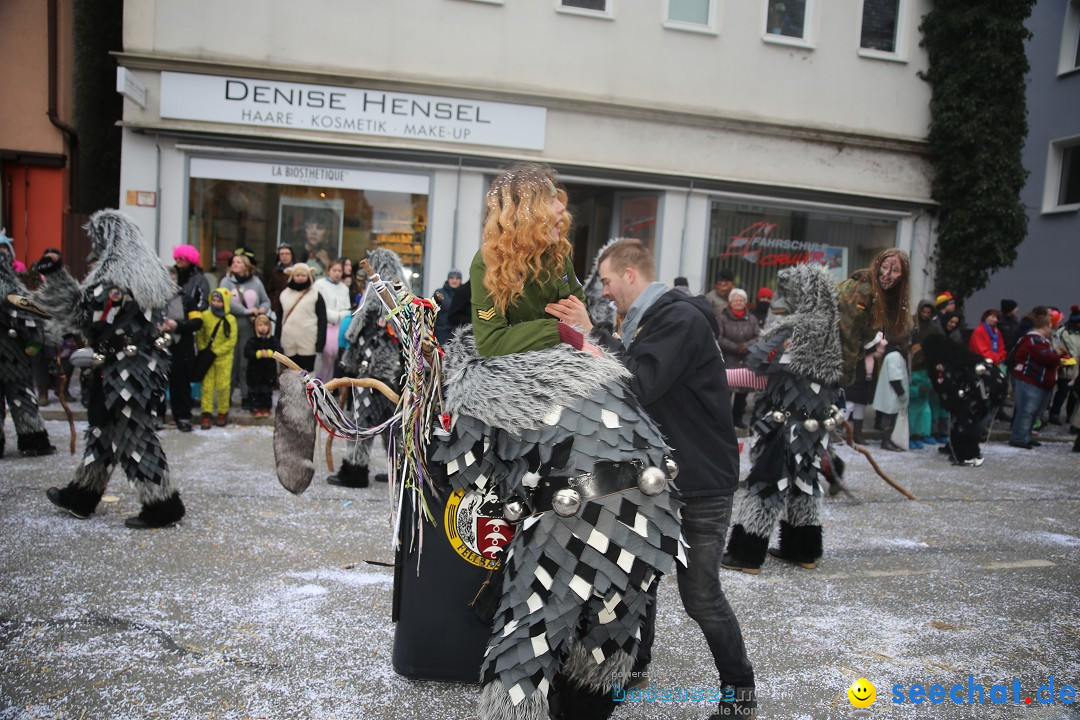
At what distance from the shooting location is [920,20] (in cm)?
1339

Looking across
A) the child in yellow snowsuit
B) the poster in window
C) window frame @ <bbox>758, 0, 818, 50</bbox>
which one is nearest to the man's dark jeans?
the child in yellow snowsuit

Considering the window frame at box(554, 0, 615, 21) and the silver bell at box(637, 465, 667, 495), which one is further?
the window frame at box(554, 0, 615, 21)

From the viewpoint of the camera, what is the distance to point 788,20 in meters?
12.9

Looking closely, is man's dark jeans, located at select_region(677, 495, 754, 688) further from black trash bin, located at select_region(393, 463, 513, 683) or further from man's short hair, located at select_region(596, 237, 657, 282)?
man's short hair, located at select_region(596, 237, 657, 282)

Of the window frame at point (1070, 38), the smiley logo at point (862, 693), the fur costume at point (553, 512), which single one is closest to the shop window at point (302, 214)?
the smiley logo at point (862, 693)

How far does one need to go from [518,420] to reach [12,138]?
1449 cm

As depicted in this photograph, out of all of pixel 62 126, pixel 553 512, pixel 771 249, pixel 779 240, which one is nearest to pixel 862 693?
pixel 553 512

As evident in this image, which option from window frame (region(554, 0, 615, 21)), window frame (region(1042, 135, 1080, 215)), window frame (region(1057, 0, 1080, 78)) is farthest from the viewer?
window frame (region(1042, 135, 1080, 215))

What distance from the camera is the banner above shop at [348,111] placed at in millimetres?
10953

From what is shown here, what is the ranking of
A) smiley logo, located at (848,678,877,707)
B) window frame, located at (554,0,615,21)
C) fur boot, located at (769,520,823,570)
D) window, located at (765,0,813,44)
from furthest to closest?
window, located at (765,0,813,44) → window frame, located at (554,0,615,21) → fur boot, located at (769,520,823,570) → smiley logo, located at (848,678,877,707)

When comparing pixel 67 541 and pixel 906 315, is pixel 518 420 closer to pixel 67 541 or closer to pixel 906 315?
pixel 906 315

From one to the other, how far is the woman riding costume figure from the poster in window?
9876mm

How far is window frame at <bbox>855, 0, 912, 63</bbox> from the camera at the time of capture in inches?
516

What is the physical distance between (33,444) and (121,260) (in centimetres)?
283
